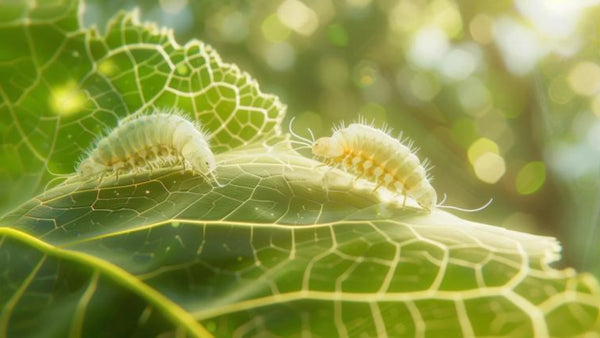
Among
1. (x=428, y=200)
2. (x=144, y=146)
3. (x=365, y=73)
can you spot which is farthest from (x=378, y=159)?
(x=365, y=73)

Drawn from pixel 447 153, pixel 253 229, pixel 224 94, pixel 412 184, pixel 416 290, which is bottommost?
pixel 416 290

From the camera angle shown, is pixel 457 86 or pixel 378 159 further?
pixel 457 86

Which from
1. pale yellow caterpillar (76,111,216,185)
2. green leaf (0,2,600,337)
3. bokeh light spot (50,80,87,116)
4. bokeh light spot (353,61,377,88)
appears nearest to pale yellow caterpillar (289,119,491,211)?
green leaf (0,2,600,337)

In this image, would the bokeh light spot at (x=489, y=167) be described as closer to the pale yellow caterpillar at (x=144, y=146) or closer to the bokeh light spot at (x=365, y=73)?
the bokeh light spot at (x=365, y=73)

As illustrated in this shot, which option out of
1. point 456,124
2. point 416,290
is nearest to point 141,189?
point 416,290

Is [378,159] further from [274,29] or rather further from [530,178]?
[274,29]

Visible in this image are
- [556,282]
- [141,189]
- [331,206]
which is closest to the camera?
[556,282]

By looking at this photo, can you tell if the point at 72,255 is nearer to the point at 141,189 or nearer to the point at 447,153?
the point at 141,189
